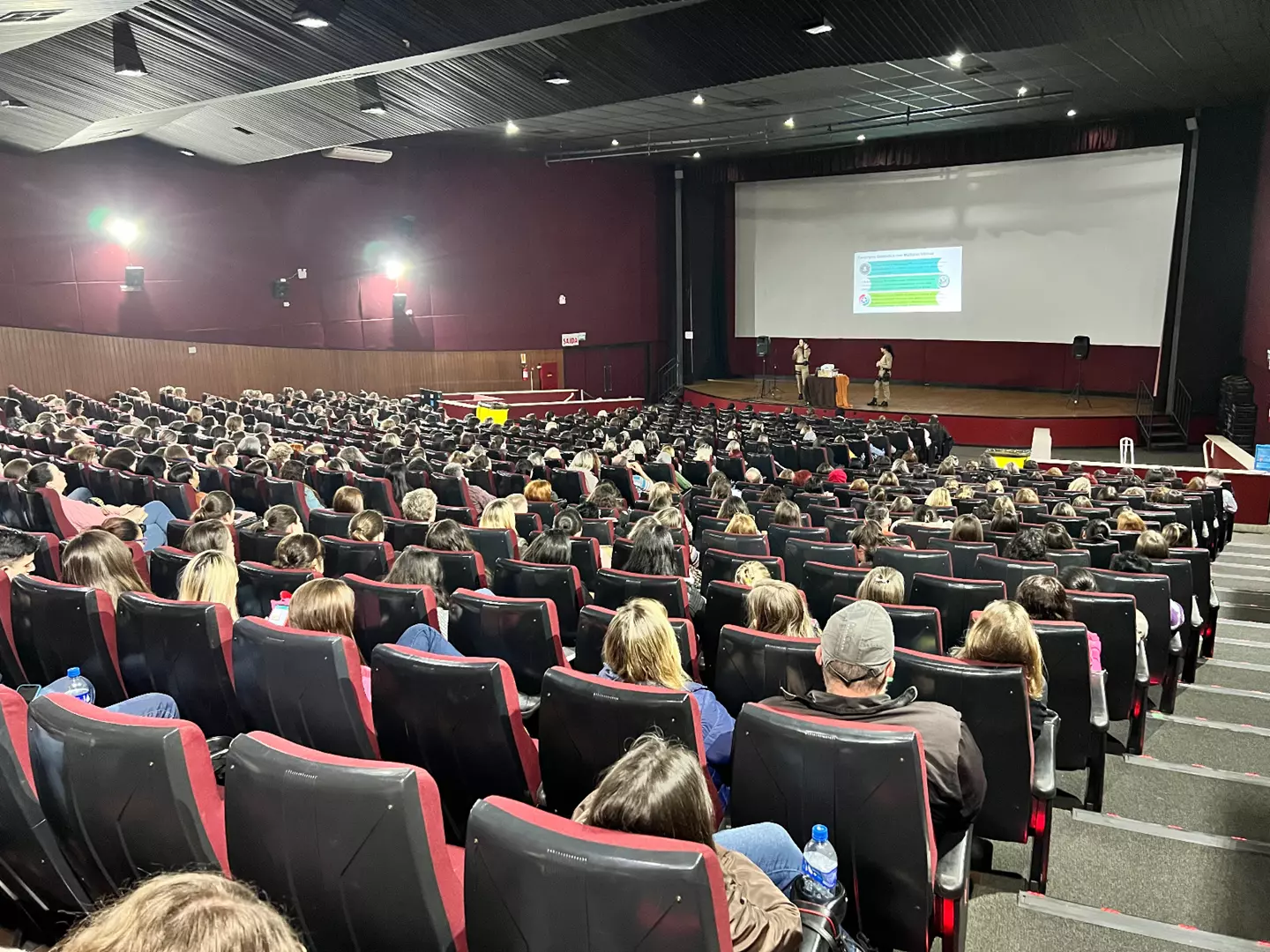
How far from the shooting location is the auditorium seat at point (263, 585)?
4461mm

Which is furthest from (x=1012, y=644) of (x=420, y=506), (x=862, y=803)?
(x=420, y=506)

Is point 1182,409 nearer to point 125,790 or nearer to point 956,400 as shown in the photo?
point 956,400

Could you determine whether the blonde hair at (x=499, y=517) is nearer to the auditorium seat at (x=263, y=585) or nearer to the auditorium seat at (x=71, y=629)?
the auditorium seat at (x=263, y=585)

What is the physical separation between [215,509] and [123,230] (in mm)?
14050

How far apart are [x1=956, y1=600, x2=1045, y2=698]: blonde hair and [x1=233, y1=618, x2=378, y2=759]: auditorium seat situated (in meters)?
2.11

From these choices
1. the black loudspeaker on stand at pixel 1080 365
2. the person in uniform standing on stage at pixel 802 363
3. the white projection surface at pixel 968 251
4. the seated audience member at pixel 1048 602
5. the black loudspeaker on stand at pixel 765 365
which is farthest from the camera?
the black loudspeaker on stand at pixel 765 365

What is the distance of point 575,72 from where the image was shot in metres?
11.2

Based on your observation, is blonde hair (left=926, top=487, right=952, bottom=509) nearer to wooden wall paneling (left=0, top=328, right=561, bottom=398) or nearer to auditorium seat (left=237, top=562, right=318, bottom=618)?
auditorium seat (left=237, top=562, right=318, bottom=618)

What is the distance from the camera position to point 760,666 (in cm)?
339

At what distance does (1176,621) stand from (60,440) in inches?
399

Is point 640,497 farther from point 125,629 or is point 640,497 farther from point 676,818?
point 676,818

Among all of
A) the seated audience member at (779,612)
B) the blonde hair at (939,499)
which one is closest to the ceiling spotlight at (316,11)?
the blonde hair at (939,499)

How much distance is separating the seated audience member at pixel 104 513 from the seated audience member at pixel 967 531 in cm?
547

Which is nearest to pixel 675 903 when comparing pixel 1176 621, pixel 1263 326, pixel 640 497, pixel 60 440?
pixel 1176 621
